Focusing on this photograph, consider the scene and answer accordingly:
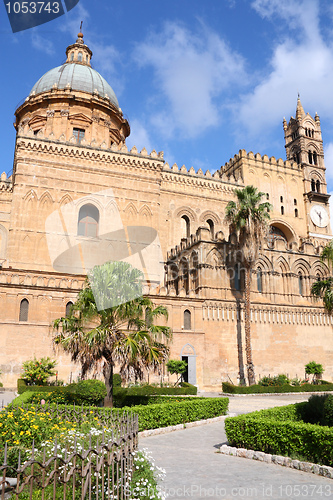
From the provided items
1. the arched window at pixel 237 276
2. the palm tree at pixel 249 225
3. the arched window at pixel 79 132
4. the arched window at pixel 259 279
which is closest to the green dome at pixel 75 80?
the arched window at pixel 79 132

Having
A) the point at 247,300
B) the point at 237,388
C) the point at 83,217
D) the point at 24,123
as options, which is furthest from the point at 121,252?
the point at 24,123

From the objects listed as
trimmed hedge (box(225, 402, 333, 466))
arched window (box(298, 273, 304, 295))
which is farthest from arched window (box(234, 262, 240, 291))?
trimmed hedge (box(225, 402, 333, 466))

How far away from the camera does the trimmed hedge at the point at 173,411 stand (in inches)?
536

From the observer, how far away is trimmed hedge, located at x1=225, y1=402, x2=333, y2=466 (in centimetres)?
907

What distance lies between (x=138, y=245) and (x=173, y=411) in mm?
22148

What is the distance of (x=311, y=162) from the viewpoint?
47.8 meters

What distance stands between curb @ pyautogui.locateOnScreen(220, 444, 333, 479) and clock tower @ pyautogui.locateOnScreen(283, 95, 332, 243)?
122 feet

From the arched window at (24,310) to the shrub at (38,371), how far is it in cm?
285

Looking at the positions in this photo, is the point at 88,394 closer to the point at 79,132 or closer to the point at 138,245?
the point at 138,245

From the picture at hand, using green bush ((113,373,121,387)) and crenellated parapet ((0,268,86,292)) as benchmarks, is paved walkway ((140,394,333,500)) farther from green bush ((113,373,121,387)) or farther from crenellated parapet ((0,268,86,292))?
crenellated parapet ((0,268,86,292))

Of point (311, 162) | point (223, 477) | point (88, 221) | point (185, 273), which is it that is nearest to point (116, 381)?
point (185, 273)

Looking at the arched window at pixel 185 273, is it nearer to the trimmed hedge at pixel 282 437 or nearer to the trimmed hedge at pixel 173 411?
the trimmed hedge at pixel 173 411

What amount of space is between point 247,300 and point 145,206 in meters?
12.6

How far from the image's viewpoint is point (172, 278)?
3706 cm
